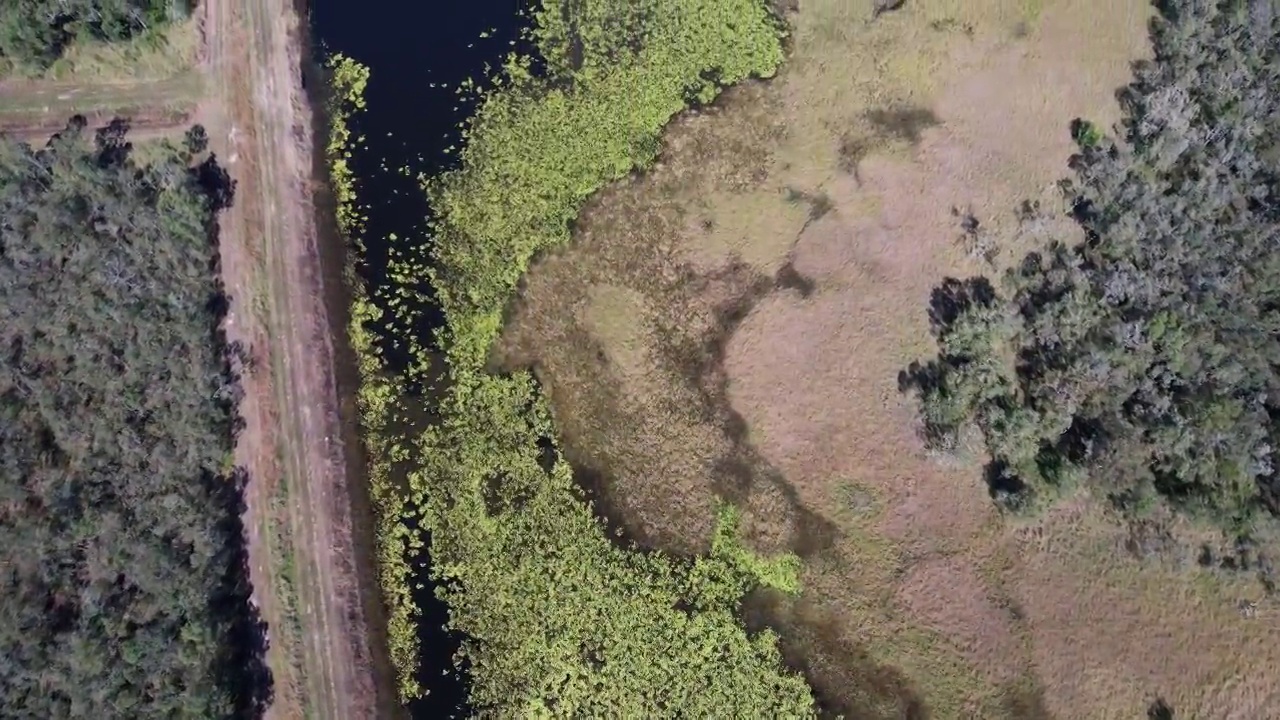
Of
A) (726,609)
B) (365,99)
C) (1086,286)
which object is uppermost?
(1086,286)

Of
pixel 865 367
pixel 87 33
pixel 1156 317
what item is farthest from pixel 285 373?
pixel 1156 317

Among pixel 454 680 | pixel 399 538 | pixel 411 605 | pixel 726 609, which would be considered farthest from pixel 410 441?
pixel 726 609

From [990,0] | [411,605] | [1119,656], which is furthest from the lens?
[990,0]

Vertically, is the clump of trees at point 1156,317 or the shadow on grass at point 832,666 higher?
the clump of trees at point 1156,317

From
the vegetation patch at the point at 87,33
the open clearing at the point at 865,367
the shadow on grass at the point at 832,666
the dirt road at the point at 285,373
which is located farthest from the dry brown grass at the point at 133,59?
the shadow on grass at the point at 832,666

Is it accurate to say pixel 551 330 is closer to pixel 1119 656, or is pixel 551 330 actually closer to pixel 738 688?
pixel 738 688

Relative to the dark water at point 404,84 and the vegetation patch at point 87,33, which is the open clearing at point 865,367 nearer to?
the dark water at point 404,84
